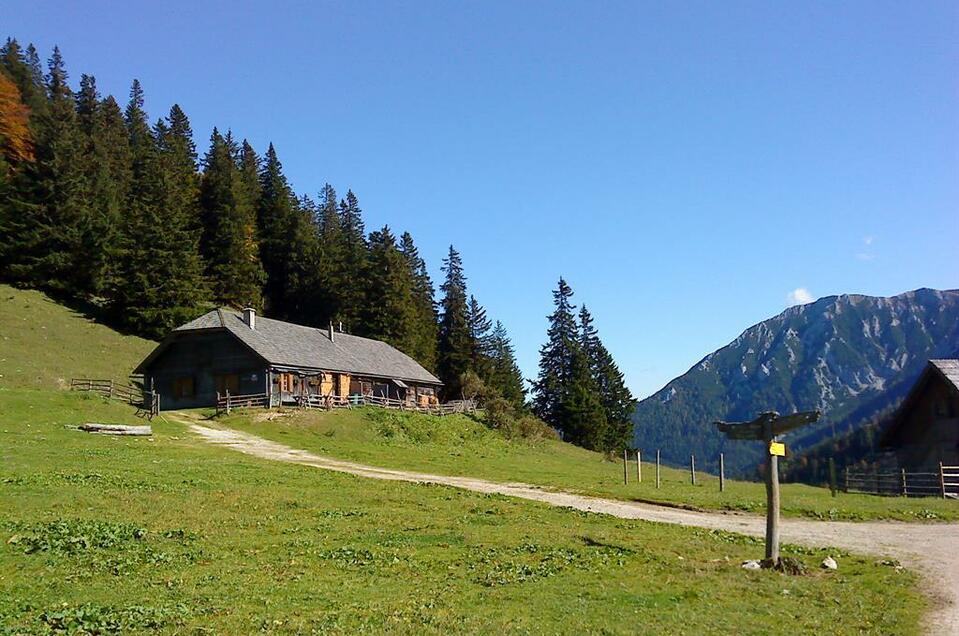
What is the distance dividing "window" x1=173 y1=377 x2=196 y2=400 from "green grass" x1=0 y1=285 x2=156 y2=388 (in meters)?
5.03

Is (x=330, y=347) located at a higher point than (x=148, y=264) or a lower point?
lower

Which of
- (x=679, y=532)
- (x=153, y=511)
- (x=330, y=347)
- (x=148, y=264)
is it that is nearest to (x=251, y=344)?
(x=330, y=347)

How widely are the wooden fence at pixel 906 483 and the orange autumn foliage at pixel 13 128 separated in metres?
82.2

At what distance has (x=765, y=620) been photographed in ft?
34.2

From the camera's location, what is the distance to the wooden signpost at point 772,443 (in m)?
14.4

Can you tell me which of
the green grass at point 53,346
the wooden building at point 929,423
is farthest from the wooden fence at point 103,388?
the wooden building at point 929,423

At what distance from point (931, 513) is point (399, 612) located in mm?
21434

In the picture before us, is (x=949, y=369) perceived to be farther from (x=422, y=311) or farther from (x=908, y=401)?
(x=422, y=311)

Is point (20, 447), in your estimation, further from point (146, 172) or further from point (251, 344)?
point (146, 172)

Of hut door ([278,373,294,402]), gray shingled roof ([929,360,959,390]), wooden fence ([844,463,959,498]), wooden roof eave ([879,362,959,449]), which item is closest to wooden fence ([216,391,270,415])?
hut door ([278,373,294,402])

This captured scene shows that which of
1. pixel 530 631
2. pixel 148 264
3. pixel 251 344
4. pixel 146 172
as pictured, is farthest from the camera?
pixel 146 172

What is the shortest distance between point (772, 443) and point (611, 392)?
7680 centimetres

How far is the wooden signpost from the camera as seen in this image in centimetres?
1435

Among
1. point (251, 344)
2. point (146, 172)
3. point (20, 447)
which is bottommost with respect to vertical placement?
point (20, 447)
